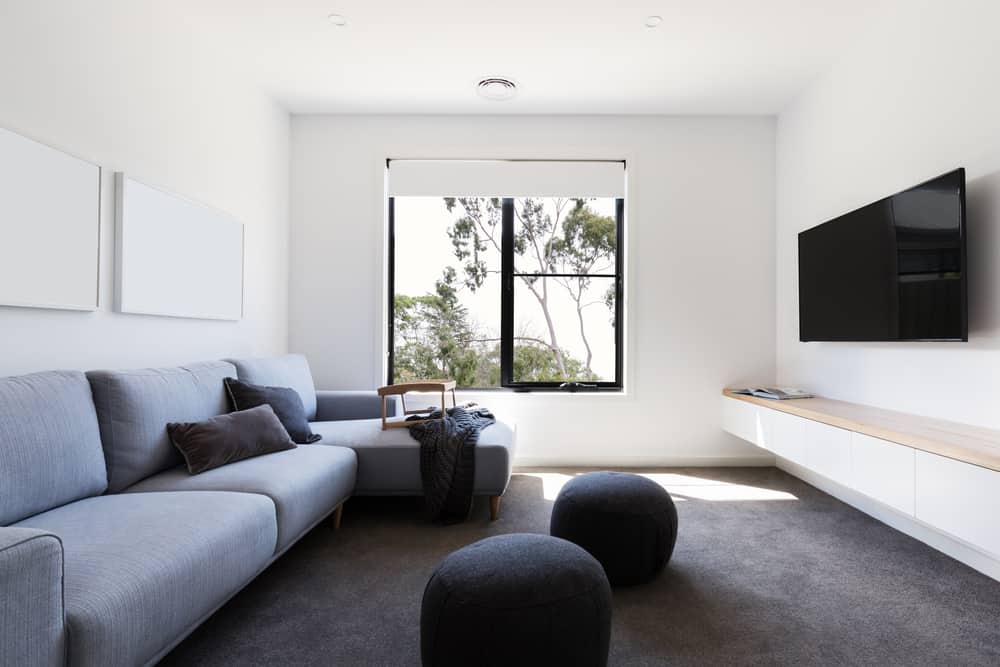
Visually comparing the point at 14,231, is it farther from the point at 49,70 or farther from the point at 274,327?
the point at 274,327

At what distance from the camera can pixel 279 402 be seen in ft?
9.28

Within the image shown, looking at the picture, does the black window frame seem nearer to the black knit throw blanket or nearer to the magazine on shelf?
the magazine on shelf

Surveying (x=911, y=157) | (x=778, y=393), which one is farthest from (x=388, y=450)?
(x=911, y=157)

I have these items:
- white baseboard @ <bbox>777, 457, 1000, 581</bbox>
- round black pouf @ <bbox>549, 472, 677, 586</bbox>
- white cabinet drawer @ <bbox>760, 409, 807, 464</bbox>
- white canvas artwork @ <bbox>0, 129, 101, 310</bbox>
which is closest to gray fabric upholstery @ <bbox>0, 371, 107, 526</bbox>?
white canvas artwork @ <bbox>0, 129, 101, 310</bbox>

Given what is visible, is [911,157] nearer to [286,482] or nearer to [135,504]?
[286,482]

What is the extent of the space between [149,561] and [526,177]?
3.52 metres

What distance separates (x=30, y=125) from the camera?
2.03m

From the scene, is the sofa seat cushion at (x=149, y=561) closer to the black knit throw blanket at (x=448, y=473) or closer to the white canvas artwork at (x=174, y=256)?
the black knit throw blanket at (x=448, y=473)

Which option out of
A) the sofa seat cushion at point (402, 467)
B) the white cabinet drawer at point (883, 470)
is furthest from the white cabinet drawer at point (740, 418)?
the sofa seat cushion at point (402, 467)

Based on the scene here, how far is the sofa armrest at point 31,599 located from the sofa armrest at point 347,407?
2419mm

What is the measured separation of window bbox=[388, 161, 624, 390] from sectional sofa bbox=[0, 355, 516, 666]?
4.72 feet

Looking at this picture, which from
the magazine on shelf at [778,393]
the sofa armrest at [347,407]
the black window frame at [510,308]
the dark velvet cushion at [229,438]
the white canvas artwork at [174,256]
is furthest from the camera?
the black window frame at [510,308]

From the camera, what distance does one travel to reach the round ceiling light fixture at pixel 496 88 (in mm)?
3598

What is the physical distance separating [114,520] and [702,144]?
14.0ft
